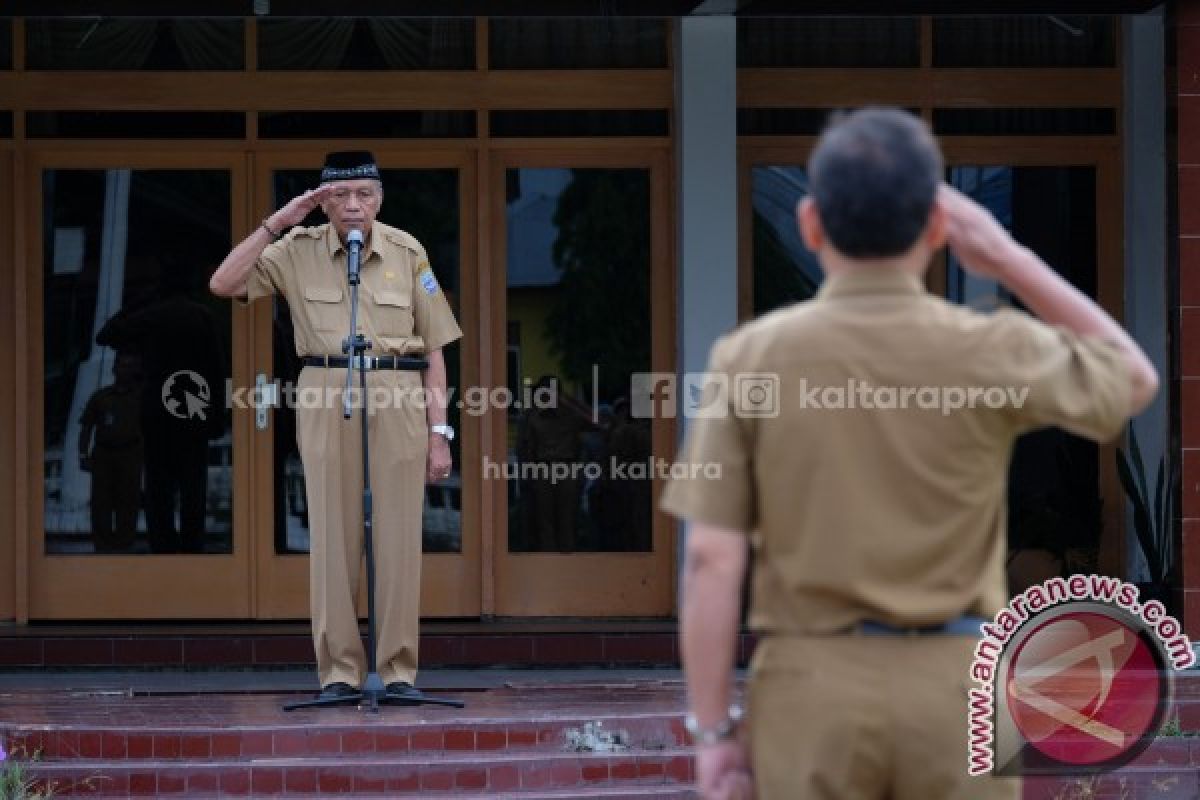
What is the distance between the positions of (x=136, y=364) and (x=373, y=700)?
2.88 m

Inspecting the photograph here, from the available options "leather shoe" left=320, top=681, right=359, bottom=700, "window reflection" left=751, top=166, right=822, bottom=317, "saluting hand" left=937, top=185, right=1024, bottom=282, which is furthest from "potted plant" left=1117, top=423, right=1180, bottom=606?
"saluting hand" left=937, top=185, right=1024, bottom=282

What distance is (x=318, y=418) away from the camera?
24.5 feet

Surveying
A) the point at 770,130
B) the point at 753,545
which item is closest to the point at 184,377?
the point at 770,130

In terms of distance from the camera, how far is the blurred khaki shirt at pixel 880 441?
2947 mm

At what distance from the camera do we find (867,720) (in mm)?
2902

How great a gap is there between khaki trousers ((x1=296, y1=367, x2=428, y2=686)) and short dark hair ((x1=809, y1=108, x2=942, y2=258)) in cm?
459

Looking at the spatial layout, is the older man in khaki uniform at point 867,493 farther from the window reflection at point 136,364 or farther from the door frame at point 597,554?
the window reflection at point 136,364

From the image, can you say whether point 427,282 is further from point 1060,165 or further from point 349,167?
point 1060,165

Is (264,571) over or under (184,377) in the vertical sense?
under

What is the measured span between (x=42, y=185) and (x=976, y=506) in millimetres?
7348

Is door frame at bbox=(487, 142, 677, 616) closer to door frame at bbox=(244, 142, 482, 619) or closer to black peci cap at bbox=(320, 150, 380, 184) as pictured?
door frame at bbox=(244, 142, 482, 619)

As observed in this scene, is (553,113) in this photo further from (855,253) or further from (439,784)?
(855,253)

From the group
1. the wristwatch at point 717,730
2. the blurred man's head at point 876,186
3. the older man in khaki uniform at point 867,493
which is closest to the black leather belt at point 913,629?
the older man in khaki uniform at point 867,493

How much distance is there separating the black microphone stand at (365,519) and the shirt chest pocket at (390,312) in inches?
3.1
